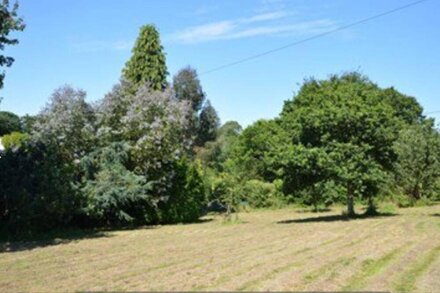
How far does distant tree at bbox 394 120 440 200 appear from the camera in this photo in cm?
2973

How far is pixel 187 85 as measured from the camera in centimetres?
5262

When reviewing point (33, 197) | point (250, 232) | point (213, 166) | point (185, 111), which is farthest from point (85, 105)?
point (213, 166)

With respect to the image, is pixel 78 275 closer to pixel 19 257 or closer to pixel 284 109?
pixel 19 257

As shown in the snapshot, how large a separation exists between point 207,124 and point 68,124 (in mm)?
31814

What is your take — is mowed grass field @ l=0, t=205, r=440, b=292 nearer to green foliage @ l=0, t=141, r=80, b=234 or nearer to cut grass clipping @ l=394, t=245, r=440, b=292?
cut grass clipping @ l=394, t=245, r=440, b=292

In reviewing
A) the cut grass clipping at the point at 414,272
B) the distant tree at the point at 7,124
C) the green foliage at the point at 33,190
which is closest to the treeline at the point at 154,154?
the green foliage at the point at 33,190

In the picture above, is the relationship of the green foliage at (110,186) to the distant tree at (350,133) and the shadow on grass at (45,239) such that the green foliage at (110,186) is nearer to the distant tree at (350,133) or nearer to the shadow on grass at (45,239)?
the shadow on grass at (45,239)

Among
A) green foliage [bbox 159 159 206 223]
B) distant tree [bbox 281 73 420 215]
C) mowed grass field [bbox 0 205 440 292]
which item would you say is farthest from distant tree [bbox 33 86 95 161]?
distant tree [bbox 281 73 420 215]

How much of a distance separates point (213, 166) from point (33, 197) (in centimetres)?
3607

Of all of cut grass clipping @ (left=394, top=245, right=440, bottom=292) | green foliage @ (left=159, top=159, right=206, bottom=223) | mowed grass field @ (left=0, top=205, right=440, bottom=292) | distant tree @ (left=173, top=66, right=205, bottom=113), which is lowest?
cut grass clipping @ (left=394, top=245, right=440, bottom=292)

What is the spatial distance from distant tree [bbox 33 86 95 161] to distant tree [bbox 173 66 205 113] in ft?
85.7

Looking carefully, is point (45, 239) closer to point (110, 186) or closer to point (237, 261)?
point (110, 186)

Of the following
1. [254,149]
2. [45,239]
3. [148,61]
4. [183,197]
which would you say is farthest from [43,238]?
[254,149]

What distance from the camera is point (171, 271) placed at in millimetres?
11703
